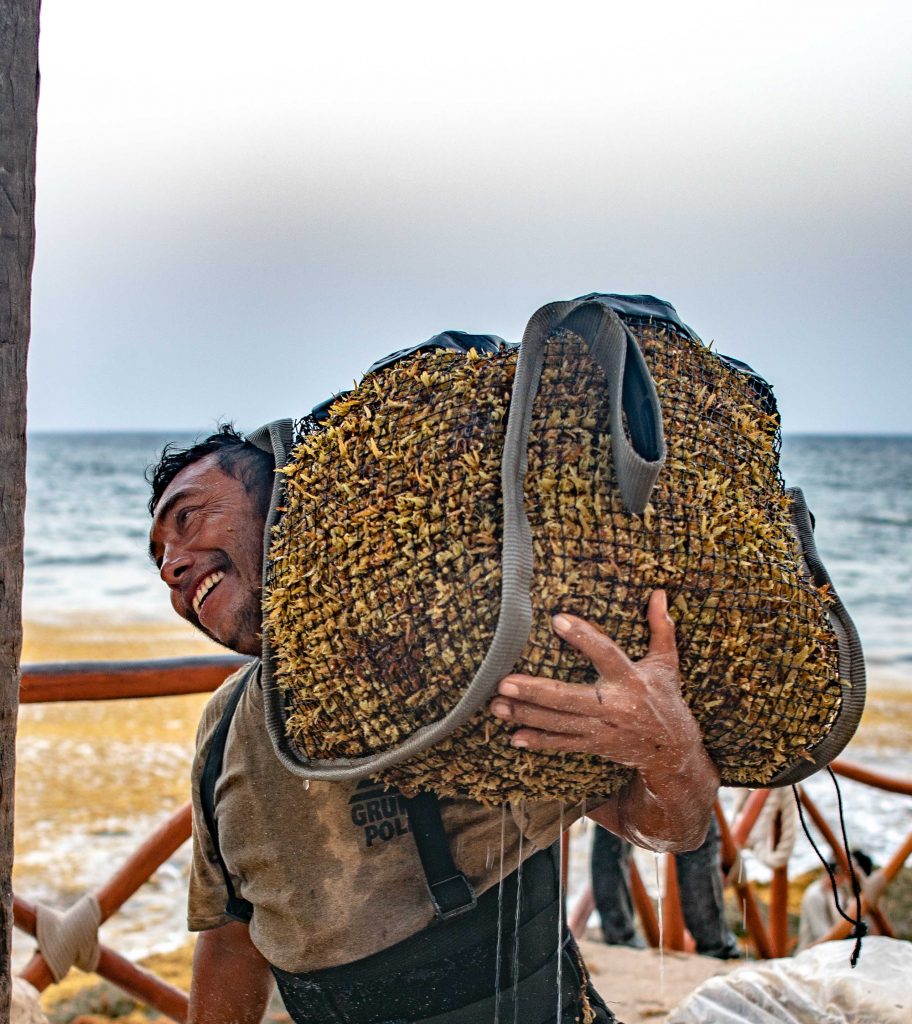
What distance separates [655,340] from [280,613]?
0.59 m

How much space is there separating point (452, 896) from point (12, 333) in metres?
1.00

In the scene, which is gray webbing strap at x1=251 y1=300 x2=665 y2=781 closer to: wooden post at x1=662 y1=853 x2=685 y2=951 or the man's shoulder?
the man's shoulder

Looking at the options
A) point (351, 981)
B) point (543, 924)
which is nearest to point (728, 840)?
point (543, 924)

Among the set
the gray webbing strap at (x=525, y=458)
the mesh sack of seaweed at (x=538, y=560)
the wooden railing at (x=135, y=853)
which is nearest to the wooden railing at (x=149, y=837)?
the wooden railing at (x=135, y=853)

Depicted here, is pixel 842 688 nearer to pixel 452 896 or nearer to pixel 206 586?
pixel 452 896

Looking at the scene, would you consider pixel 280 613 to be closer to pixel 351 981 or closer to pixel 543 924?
pixel 351 981

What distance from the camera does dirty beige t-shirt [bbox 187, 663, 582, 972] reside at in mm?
1511

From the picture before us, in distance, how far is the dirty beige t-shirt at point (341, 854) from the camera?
59.5 inches

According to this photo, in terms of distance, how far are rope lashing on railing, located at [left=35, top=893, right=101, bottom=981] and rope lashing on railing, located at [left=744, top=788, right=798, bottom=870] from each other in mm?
2242

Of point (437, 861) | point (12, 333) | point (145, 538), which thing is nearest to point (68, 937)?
point (437, 861)

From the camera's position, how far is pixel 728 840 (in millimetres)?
3537

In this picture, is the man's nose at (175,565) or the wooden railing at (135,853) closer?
the man's nose at (175,565)

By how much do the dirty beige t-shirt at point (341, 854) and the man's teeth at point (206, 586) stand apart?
23 centimetres

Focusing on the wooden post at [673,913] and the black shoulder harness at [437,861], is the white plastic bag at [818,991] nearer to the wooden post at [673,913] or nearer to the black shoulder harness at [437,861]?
the black shoulder harness at [437,861]
